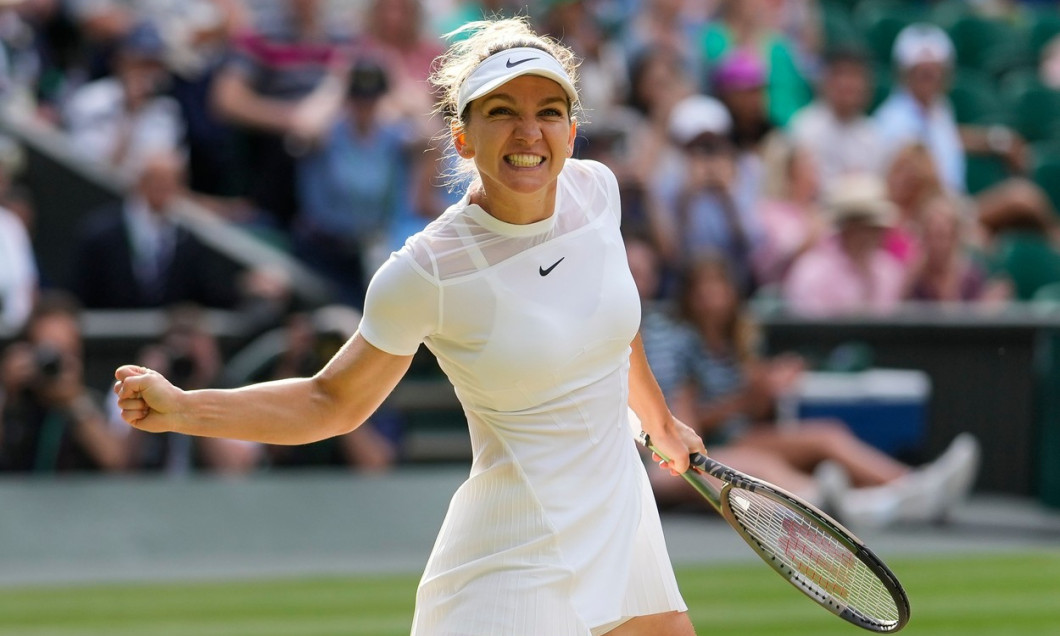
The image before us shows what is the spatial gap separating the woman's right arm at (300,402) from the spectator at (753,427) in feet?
18.1

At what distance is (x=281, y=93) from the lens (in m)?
10.3

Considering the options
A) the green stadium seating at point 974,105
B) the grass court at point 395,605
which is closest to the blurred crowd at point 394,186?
the green stadium seating at point 974,105

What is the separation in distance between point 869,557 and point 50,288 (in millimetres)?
7168

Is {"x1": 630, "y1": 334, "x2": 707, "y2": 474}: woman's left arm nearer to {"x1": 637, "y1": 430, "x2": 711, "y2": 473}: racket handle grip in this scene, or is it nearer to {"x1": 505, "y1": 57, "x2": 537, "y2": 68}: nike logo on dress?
{"x1": 637, "y1": 430, "x2": 711, "y2": 473}: racket handle grip

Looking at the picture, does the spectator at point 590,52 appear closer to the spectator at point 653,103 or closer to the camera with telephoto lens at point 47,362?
the spectator at point 653,103

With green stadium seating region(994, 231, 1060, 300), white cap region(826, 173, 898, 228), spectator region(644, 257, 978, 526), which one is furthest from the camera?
green stadium seating region(994, 231, 1060, 300)

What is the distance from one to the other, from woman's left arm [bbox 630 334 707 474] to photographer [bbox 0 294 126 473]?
530 centimetres

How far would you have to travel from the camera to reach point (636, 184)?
32.3 ft

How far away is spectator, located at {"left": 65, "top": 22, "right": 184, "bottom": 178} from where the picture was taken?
9.93 m

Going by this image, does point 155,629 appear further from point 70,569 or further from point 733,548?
point 733,548

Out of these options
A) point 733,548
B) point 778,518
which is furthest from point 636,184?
point 778,518

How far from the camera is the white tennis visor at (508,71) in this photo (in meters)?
3.24

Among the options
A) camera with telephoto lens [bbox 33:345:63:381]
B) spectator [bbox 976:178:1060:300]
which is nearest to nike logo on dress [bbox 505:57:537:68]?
camera with telephoto lens [bbox 33:345:63:381]

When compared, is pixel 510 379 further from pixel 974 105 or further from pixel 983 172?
pixel 974 105
